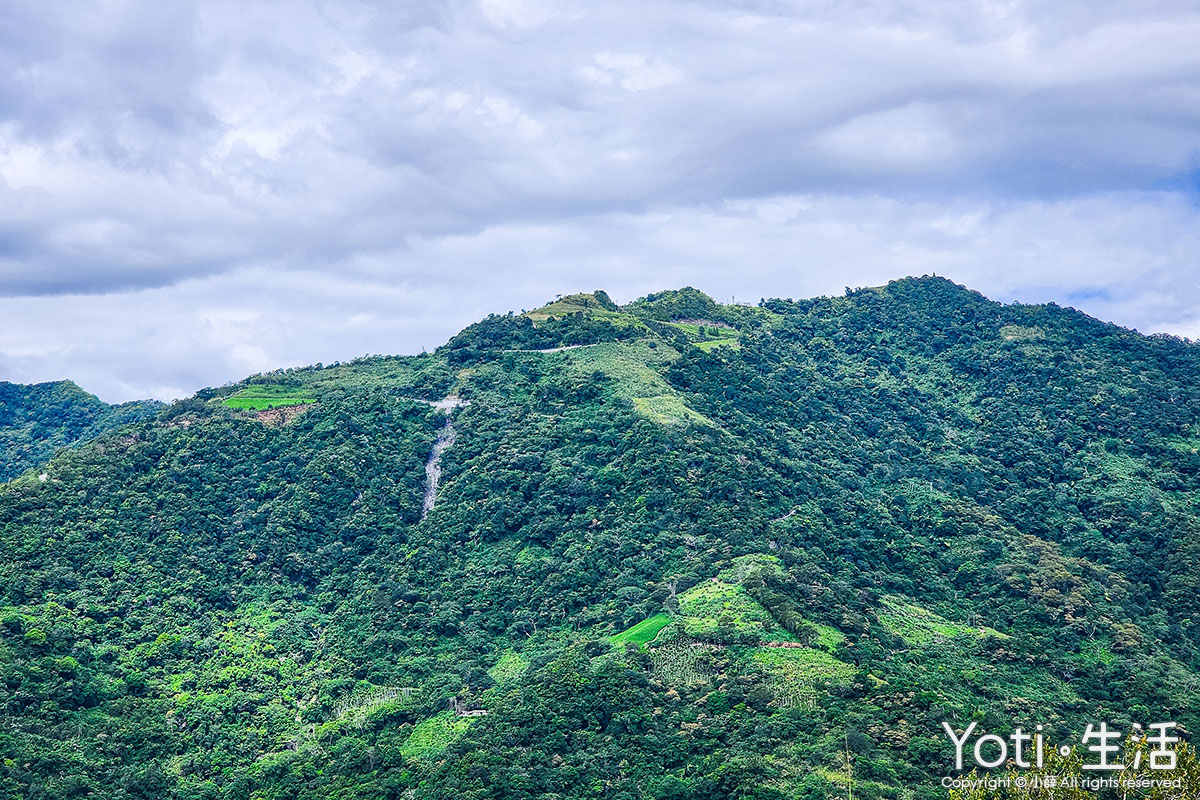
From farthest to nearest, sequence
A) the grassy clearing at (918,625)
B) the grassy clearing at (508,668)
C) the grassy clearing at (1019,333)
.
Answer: the grassy clearing at (1019,333) → the grassy clearing at (918,625) → the grassy clearing at (508,668)

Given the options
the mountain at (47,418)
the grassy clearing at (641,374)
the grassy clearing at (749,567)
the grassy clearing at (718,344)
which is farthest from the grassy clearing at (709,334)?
the mountain at (47,418)

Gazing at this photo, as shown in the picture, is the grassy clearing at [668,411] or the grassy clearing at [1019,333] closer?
the grassy clearing at [668,411]

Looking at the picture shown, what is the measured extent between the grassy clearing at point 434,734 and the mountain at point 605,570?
0.40 meters

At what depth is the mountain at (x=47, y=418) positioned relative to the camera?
13300cm

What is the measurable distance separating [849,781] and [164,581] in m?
52.2

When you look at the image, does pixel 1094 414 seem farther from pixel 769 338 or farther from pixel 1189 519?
pixel 769 338

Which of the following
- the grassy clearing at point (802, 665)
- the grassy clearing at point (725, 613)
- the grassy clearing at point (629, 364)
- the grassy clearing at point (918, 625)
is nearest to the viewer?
the grassy clearing at point (802, 665)

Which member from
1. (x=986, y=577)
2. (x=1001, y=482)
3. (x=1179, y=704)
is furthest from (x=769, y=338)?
(x=1179, y=704)

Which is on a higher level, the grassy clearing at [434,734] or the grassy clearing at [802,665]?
the grassy clearing at [802,665]

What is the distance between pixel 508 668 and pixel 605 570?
34.2 ft

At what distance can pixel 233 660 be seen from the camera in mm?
77438

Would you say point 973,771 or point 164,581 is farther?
point 164,581

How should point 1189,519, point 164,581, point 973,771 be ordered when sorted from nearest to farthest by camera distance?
point 973,771, point 164,581, point 1189,519

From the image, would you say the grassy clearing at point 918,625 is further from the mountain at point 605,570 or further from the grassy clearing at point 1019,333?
the grassy clearing at point 1019,333
